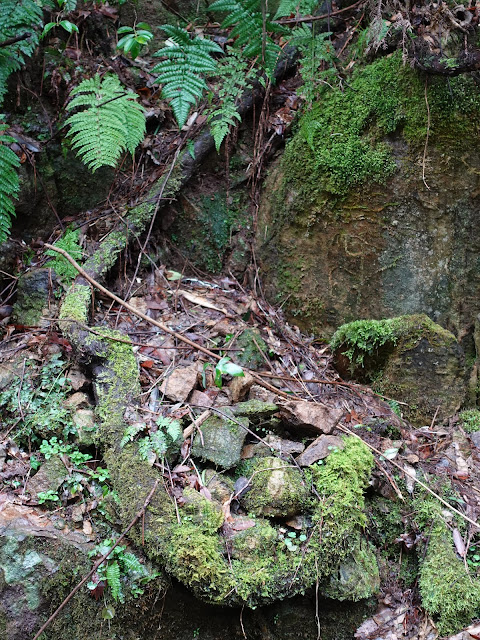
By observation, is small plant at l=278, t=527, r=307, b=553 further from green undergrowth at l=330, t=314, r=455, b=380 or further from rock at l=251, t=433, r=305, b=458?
green undergrowth at l=330, t=314, r=455, b=380

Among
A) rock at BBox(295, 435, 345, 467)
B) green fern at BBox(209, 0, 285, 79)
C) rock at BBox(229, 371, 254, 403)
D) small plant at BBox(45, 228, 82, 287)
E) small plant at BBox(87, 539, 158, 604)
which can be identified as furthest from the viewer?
small plant at BBox(45, 228, 82, 287)

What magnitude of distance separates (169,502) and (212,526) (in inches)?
9.7

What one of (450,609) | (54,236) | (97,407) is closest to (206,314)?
(97,407)

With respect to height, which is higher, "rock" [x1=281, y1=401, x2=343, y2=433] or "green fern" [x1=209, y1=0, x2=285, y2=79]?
"green fern" [x1=209, y1=0, x2=285, y2=79]

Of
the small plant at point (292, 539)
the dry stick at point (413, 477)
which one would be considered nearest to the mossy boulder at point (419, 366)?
the dry stick at point (413, 477)

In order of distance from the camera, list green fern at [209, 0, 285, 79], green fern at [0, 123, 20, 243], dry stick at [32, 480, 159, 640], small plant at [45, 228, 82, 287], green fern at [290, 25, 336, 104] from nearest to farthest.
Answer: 1. green fern at [209, 0, 285, 79]
2. dry stick at [32, 480, 159, 640]
3. green fern at [290, 25, 336, 104]
4. green fern at [0, 123, 20, 243]
5. small plant at [45, 228, 82, 287]

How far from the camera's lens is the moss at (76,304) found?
3182 mm

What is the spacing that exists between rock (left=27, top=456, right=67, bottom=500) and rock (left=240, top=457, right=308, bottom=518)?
979 mm

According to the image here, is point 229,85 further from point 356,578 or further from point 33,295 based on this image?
point 356,578

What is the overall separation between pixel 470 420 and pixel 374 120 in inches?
91.1

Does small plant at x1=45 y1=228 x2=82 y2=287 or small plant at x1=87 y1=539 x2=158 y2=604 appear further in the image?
small plant at x1=45 y1=228 x2=82 y2=287

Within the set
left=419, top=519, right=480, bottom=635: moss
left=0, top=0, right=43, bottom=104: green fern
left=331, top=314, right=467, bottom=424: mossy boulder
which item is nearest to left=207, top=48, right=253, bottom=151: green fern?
left=0, top=0, right=43, bottom=104: green fern

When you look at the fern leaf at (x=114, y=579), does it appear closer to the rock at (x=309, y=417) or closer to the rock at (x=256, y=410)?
the rock at (x=256, y=410)

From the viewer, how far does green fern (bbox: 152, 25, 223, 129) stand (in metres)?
2.02
